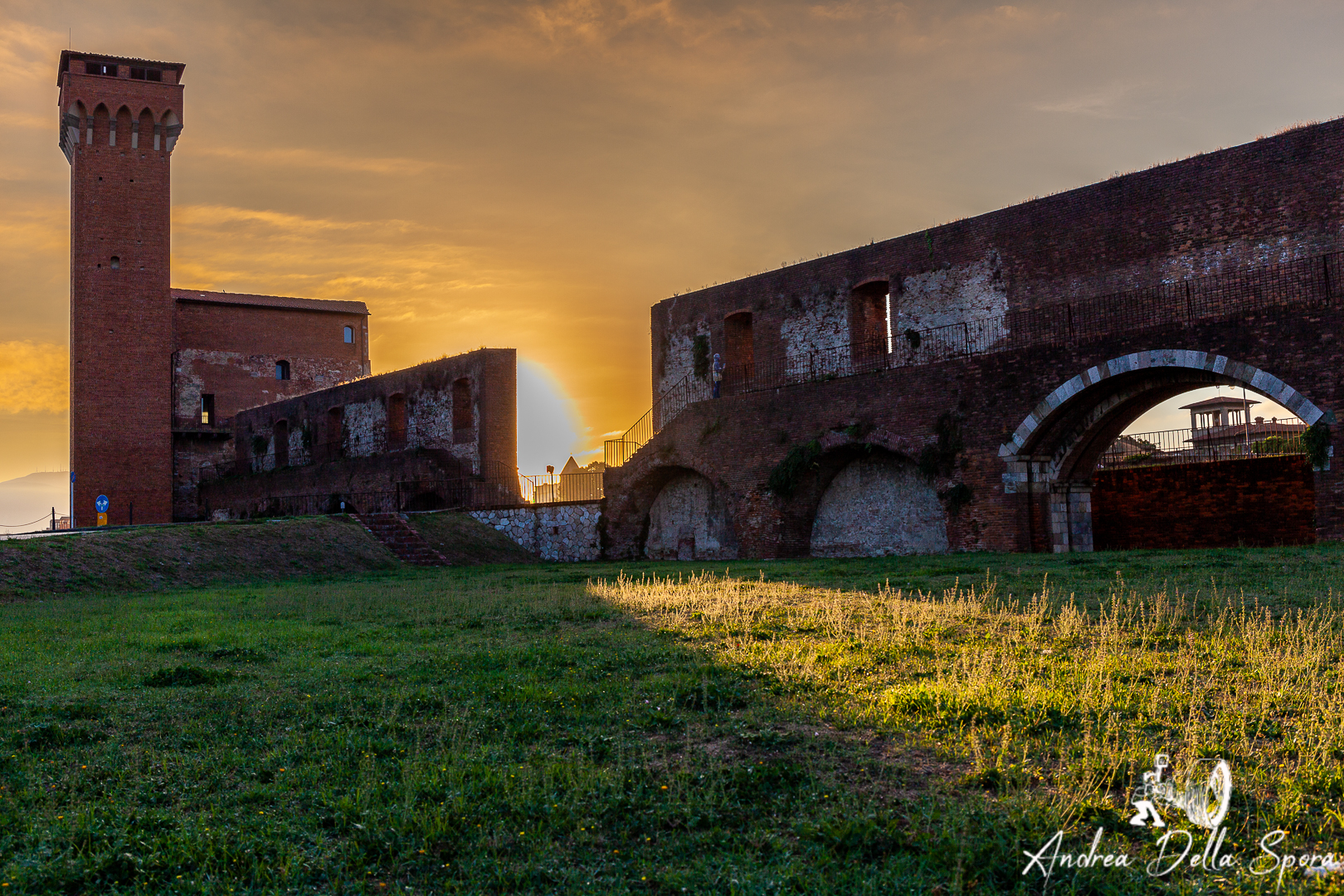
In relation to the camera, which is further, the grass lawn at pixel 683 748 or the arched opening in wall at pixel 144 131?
the arched opening in wall at pixel 144 131

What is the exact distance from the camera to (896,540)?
69.3ft

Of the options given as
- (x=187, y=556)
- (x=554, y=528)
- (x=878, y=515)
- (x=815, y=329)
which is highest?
(x=815, y=329)

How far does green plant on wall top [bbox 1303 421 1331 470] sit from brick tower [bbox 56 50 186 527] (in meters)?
38.3

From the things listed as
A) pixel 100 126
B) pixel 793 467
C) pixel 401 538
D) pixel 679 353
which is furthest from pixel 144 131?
pixel 793 467

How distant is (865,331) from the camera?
23.5 meters

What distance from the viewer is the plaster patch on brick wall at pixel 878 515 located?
67.3 ft

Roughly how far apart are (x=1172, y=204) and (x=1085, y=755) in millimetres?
17003

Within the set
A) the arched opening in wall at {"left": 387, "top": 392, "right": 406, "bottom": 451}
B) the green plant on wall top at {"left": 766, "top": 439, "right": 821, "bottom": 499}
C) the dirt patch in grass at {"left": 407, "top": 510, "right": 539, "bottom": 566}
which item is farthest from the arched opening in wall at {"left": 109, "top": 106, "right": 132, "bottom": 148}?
the green plant on wall top at {"left": 766, "top": 439, "right": 821, "bottom": 499}

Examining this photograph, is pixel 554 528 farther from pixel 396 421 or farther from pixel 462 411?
pixel 396 421

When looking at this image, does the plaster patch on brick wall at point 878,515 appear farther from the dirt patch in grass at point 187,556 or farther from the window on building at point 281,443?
the window on building at point 281,443

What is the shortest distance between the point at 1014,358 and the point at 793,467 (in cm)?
542

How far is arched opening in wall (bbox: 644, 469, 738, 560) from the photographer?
24.7 metres

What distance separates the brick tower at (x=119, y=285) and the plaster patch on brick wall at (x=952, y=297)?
100ft

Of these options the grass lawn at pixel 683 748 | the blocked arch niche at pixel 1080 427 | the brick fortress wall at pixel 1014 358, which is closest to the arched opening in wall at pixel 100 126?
the brick fortress wall at pixel 1014 358
